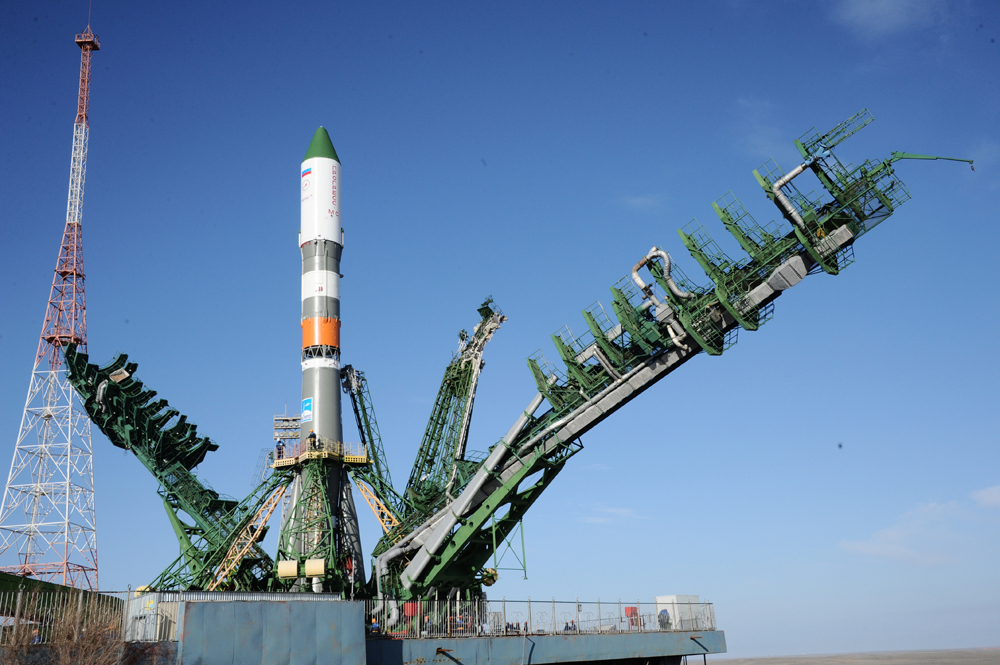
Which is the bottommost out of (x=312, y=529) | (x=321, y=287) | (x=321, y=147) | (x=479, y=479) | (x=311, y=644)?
(x=311, y=644)

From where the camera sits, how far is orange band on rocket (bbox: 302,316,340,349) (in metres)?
50.6

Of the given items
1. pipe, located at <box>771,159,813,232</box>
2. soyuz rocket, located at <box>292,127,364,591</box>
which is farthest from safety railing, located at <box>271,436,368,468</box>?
pipe, located at <box>771,159,813,232</box>

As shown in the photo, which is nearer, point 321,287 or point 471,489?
point 471,489

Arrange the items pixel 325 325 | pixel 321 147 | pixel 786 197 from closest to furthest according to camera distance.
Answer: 1. pixel 786 197
2. pixel 325 325
3. pixel 321 147

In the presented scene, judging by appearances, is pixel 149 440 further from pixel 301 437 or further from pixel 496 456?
pixel 496 456

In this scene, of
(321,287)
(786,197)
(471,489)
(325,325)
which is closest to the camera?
(786,197)

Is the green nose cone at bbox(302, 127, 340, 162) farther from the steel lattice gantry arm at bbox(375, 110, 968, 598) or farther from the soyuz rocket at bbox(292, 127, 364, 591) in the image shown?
the steel lattice gantry arm at bbox(375, 110, 968, 598)

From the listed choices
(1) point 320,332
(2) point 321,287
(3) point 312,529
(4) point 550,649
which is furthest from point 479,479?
(2) point 321,287

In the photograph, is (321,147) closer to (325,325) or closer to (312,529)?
(325,325)

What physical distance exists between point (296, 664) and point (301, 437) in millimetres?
20968

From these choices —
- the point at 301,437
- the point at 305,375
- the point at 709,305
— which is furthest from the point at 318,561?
the point at 709,305

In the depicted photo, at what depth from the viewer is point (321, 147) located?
2148 inches

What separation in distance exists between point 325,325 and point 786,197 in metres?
27.4

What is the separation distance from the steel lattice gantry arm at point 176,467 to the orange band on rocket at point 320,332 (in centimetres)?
793
